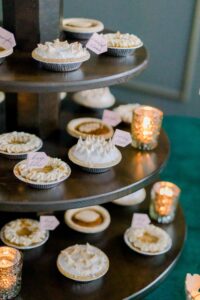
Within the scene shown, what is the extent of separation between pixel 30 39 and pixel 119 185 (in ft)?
1.58

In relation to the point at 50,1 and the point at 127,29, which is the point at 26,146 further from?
the point at 127,29

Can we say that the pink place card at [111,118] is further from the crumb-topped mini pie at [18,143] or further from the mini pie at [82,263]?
the mini pie at [82,263]

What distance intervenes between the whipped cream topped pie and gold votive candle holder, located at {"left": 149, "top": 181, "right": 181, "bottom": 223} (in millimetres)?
364

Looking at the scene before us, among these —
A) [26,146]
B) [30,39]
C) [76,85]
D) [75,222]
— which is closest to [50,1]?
[30,39]

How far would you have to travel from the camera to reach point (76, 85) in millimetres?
1197

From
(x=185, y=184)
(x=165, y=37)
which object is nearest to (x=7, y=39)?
(x=185, y=184)

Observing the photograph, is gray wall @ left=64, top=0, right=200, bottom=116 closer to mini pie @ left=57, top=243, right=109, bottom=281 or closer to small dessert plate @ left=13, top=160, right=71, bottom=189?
mini pie @ left=57, top=243, right=109, bottom=281

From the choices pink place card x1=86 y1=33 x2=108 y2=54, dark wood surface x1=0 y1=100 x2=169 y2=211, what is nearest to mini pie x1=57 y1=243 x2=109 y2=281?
dark wood surface x1=0 y1=100 x2=169 y2=211

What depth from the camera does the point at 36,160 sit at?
129 cm

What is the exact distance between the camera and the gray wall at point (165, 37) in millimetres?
2688

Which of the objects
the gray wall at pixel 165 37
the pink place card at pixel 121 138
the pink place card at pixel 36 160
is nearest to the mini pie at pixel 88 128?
the pink place card at pixel 121 138

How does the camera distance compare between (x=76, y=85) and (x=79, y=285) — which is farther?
(x=79, y=285)

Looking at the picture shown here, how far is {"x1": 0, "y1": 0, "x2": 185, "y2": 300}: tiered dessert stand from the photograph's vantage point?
1.22 metres

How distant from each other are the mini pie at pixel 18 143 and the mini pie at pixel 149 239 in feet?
1.44
